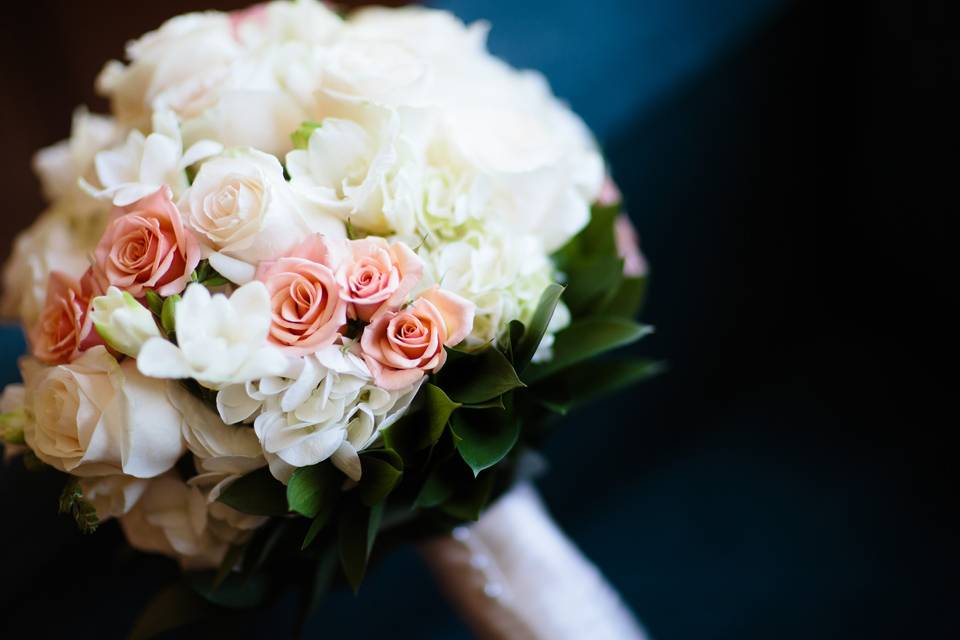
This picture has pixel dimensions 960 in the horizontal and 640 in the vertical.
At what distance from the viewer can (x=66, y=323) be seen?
47cm

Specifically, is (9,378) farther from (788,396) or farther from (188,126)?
(788,396)

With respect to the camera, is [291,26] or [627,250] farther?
[627,250]

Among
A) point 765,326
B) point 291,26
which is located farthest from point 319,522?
point 765,326

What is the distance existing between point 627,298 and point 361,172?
0.80ft

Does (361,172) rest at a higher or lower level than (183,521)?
higher

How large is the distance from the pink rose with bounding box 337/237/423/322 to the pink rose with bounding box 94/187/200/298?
0.27 ft

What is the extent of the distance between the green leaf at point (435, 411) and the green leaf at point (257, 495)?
86 mm

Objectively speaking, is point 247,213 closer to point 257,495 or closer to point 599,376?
point 257,495

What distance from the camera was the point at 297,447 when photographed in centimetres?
44

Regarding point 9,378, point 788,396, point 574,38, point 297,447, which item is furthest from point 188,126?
point 788,396

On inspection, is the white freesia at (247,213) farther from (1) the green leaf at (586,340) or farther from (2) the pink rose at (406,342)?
(1) the green leaf at (586,340)

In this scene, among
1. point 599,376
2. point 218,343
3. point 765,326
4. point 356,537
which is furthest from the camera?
point 765,326

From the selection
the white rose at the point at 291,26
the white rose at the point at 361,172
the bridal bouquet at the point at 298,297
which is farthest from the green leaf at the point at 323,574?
the white rose at the point at 291,26

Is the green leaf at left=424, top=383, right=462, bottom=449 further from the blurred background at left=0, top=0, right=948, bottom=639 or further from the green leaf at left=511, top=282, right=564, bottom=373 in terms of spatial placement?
the blurred background at left=0, top=0, right=948, bottom=639
